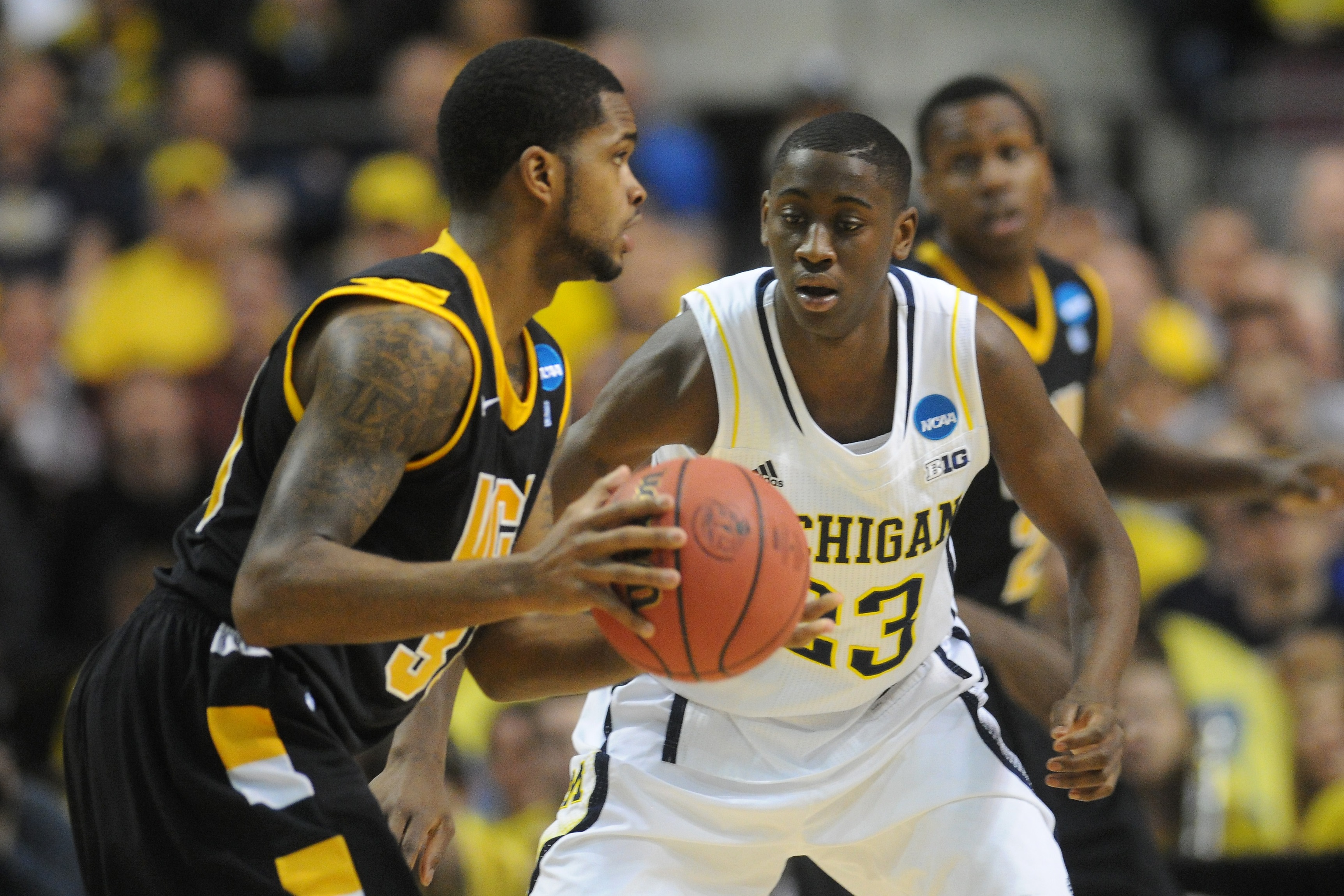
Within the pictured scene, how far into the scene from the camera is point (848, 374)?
350 cm

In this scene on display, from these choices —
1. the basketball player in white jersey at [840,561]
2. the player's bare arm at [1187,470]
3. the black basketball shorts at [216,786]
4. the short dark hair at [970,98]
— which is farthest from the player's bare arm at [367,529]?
the player's bare arm at [1187,470]

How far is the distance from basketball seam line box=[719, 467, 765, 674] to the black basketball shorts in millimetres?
738

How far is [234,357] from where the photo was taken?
7605 millimetres

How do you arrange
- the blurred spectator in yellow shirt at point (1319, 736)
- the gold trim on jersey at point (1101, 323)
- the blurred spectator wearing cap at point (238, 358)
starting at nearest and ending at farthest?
the gold trim on jersey at point (1101, 323) < the blurred spectator in yellow shirt at point (1319, 736) < the blurred spectator wearing cap at point (238, 358)

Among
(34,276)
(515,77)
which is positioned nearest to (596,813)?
(515,77)

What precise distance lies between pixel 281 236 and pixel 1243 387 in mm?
4883

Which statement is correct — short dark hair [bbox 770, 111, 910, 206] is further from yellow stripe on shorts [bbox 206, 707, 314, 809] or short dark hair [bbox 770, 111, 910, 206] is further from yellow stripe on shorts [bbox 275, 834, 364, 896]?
yellow stripe on shorts [bbox 275, 834, 364, 896]

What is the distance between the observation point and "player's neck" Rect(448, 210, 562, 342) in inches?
130

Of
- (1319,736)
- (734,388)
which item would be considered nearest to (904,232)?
(734,388)

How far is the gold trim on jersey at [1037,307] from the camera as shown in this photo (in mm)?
4492

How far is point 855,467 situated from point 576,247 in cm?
75

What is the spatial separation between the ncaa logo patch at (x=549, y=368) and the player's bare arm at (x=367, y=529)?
488mm

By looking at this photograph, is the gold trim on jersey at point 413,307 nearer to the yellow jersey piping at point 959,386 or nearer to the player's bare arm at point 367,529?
the player's bare arm at point 367,529

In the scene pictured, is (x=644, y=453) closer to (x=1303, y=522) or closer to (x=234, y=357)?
(x=1303, y=522)
